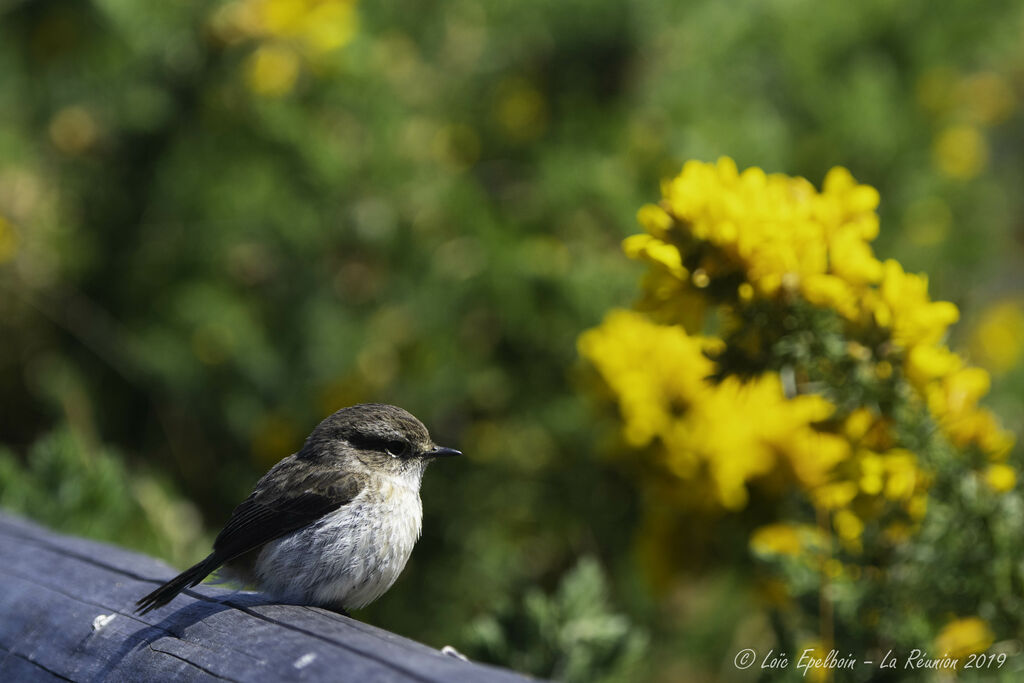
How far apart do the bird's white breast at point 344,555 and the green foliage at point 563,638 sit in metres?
0.81

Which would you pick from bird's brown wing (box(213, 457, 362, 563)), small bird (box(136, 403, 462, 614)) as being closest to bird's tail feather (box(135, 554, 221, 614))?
small bird (box(136, 403, 462, 614))

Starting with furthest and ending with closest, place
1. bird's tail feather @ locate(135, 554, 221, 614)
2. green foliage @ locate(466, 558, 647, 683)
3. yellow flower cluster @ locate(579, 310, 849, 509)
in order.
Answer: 1. yellow flower cluster @ locate(579, 310, 849, 509)
2. green foliage @ locate(466, 558, 647, 683)
3. bird's tail feather @ locate(135, 554, 221, 614)

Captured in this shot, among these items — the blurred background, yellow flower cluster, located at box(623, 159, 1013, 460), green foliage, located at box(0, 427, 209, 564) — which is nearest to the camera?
yellow flower cluster, located at box(623, 159, 1013, 460)

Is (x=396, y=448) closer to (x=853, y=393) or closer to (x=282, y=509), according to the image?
(x=282, y=509)

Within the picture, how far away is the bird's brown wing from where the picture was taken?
2.45m

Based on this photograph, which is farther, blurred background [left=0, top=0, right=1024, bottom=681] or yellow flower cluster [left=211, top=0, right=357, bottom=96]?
yellow flower cluster [left=211, top=0, right=357, bottom=96]

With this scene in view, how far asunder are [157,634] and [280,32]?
335 cm

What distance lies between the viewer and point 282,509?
2.48m

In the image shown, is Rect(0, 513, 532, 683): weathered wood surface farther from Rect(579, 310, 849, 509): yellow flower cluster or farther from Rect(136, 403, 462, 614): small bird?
Rect(579, 310, 849, 509): yellow flower cluster

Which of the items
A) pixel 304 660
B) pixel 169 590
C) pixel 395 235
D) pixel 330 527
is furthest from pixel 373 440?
pixel 395 235

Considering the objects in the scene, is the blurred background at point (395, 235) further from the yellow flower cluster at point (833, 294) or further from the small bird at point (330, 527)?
the small bird at point (330, 527)

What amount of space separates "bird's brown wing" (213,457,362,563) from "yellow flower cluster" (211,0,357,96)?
287 centimetres

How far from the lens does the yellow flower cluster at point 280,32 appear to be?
4.85 m

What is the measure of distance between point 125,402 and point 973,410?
372cm
